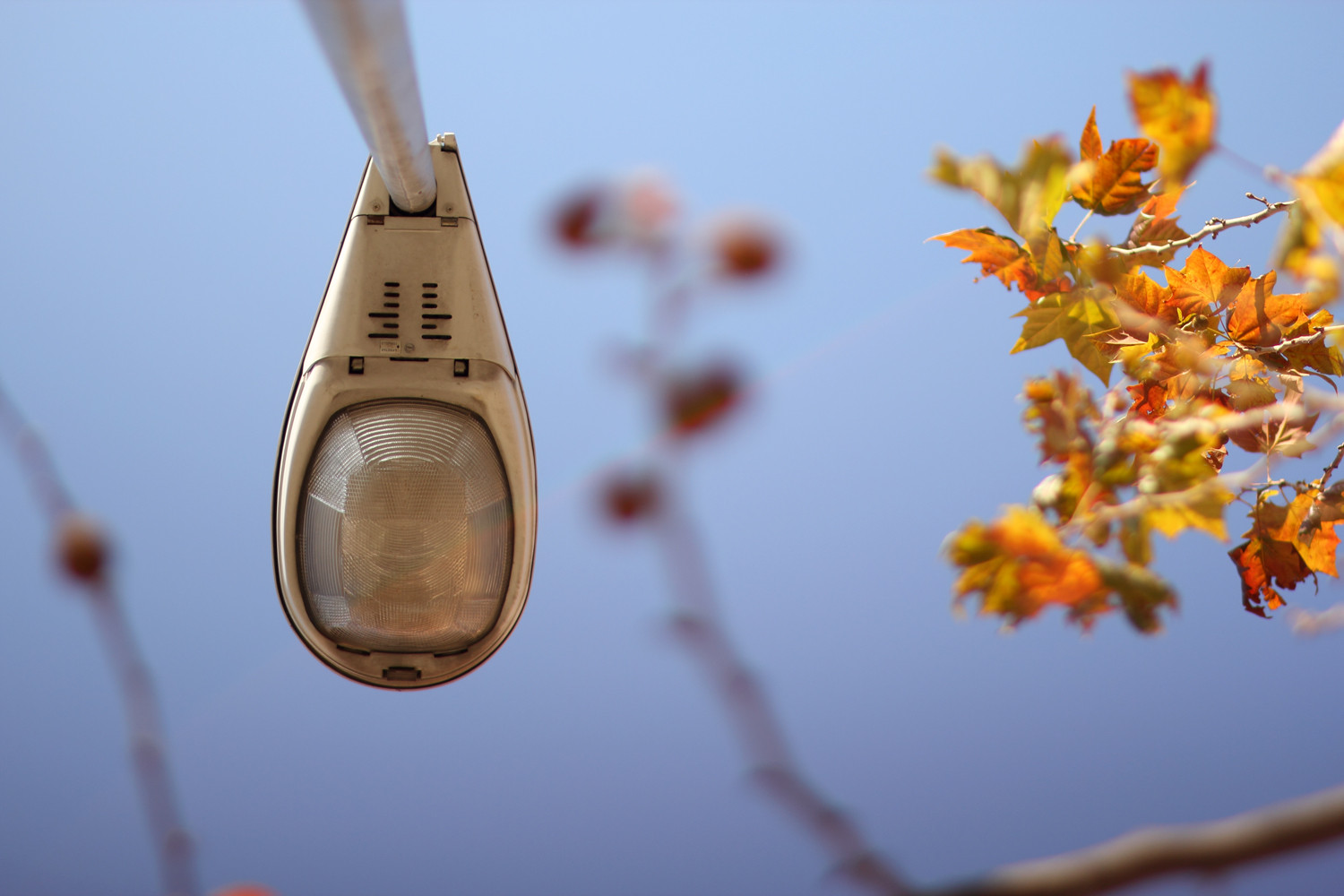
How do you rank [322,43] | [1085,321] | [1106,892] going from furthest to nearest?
[1085,321] < [322,43] < [1106,892]

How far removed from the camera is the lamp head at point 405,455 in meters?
0.60

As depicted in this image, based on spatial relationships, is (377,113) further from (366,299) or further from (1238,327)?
(1238,327)

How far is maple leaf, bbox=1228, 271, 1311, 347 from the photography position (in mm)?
559

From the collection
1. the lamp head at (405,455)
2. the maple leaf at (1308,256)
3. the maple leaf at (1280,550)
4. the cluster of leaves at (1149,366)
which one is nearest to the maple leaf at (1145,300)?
the cluster of leaves at (1149,366)

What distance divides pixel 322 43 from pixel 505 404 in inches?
12.7

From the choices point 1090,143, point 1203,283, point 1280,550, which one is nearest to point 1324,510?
point 1280,550

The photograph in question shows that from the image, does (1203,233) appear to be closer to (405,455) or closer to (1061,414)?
(1061,414)

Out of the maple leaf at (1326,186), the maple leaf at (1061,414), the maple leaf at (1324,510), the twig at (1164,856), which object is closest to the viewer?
the twig at (1164,856)

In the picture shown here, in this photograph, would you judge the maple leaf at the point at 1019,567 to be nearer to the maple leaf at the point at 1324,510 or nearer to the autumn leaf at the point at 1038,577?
the autumn leaf at the point at 1038,577

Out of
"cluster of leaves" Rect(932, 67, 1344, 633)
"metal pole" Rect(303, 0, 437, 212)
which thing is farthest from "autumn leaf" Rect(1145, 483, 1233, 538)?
"metal pole" Rect(303, 0, 437, 212)

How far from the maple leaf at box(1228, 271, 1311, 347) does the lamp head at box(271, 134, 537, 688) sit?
1.53 ft

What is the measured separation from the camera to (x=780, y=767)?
11 cm

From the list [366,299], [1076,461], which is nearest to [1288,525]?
[1076,461]

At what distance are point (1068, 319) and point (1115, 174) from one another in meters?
0.08
